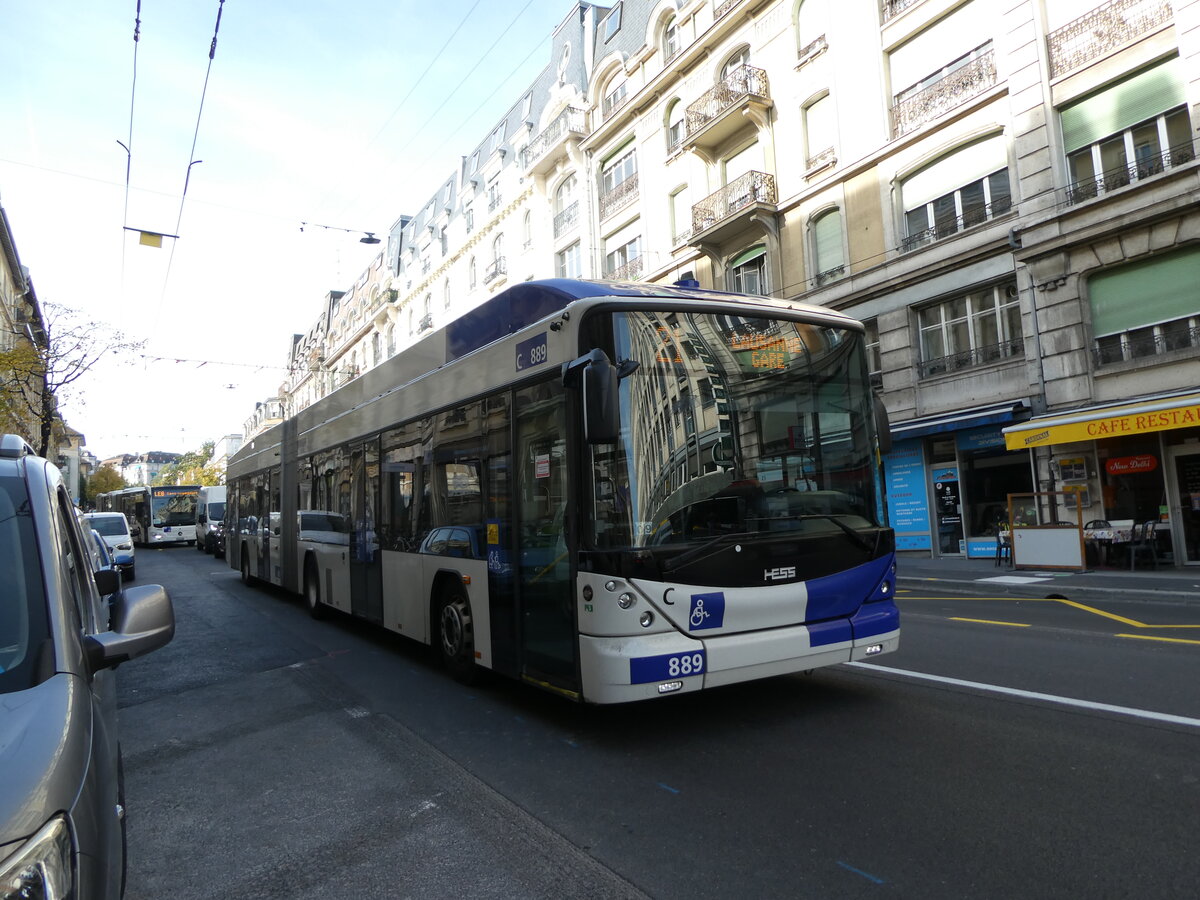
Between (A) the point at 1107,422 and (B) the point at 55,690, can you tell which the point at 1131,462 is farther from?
(B) the point at 55,690

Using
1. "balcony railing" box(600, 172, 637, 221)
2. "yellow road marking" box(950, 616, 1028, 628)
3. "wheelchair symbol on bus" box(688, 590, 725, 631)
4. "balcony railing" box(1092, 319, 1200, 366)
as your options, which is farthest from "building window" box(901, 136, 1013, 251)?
"wheelchair symbol on bus" box(688, 590, 725, 631)

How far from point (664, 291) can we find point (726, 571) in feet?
6.81

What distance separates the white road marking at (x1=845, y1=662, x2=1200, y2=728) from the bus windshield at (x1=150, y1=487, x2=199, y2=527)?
38.9 metres

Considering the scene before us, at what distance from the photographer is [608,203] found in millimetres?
31734

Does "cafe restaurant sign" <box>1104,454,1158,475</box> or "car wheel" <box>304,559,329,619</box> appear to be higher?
"cafe restaurant sign" <box>1104,454,1158,475</box>

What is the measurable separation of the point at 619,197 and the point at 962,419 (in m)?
17.3

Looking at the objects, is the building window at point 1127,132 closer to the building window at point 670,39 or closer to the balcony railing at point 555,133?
the building window at point 670,39

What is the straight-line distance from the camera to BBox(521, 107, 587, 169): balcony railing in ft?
106

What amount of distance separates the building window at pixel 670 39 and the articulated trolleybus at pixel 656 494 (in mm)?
24518

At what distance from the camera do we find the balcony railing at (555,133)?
32.3m

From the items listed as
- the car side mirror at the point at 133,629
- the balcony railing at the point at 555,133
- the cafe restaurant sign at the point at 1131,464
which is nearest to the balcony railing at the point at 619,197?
the balcony railing at the point at 555,133

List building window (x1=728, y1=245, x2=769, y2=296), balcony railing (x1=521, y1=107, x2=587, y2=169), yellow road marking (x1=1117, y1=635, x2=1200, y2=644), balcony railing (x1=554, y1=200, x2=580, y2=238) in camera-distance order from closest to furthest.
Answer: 1. yellow road marking (x1=1117, y1=635, x2=1200, y2=644)
2. building window (x1=728, y1=245, x2=769, y2=296)
3. balcony railing (x1=521, y1=107, x2=587, y2=169)
4. balcony railing (x1=554, y1=200, x2=580, y2=238)

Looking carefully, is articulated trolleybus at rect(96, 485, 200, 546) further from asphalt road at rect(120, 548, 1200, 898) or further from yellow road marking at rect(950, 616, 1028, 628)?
yellow road marking at rect(950, 616, 1028, 628)

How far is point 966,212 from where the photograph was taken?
18.7 meters
